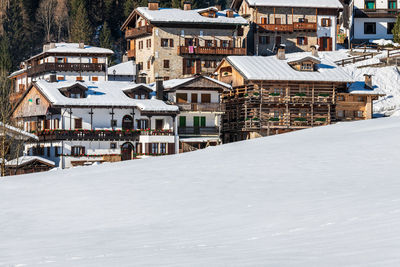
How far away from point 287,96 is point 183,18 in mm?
17013

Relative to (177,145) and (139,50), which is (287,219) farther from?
(139,50)

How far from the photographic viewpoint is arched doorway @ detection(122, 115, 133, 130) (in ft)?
188

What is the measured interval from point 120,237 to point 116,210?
339 cm

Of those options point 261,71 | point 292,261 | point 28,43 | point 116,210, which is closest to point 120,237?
point 116,210

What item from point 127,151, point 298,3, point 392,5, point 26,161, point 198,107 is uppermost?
point 392,5

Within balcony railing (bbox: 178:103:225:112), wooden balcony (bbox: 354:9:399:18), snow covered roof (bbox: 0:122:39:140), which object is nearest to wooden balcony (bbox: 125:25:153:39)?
balcony railing (bbox: 178:103:225:112)

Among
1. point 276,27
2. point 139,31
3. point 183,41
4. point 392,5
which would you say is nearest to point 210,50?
point 183,41

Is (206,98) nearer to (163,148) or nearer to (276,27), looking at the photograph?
(163,148)

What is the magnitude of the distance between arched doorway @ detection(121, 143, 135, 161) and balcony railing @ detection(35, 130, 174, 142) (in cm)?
71

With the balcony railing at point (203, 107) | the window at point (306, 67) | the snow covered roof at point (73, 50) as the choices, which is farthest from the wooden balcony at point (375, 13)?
the balcony railing at point (203, 107)

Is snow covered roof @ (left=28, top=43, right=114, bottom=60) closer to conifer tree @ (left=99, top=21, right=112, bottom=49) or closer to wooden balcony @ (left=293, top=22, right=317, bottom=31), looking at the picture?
conifer tree @ (left=99, top=21, right=112, bottom=49)

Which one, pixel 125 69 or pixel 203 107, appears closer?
pixel 203 107

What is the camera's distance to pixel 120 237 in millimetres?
15102

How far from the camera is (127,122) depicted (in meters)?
57.4
